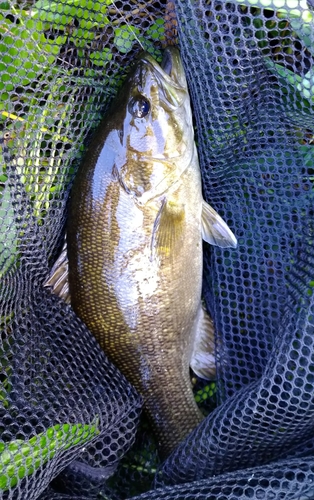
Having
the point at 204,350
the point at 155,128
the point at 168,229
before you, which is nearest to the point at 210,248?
the point at 168,229

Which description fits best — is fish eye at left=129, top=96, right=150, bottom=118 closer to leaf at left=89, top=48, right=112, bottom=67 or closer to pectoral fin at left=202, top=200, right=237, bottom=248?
leaf at left=89, top=48, right=112, bottom=67

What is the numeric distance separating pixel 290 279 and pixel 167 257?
2.01 ft

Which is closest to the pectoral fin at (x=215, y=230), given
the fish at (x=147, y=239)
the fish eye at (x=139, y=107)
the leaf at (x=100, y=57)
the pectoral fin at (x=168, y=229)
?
the fish at (x=147, y=239)

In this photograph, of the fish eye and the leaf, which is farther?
the leaf

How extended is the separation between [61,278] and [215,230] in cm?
86

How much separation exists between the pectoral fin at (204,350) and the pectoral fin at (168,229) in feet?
1.71

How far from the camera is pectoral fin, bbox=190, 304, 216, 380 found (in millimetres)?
2934

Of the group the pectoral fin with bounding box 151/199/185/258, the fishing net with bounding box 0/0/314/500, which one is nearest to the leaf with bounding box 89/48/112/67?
the fishing net with bounding box 0/0/314/500

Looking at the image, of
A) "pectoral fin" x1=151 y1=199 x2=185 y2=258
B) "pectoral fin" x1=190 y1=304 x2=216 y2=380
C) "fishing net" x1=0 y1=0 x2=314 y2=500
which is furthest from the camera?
"pectoral fin" x1=190 y1=304 x2=216 y2=380

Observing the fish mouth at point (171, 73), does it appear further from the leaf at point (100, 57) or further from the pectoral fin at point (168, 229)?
the pectoral fin at point (168, 229)

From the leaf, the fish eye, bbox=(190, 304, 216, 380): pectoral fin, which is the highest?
the leaf

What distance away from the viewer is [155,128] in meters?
2.50

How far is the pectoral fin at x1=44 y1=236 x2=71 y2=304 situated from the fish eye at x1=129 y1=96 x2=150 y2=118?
30.9 inches

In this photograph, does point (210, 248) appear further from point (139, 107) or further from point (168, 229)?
point (139, 107)
